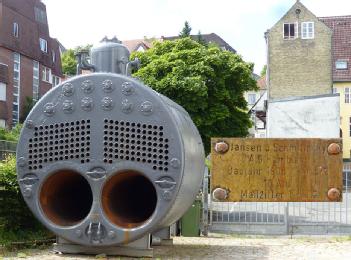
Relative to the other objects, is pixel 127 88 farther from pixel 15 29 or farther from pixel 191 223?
pixel 15 29

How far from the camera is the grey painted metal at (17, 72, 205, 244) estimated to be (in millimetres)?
8914

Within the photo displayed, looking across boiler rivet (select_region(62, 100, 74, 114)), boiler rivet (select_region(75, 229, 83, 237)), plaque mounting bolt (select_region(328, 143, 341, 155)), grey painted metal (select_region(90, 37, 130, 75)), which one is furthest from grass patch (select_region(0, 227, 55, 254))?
plaque mounting bolt (select_region(328, 143, 341, 155))

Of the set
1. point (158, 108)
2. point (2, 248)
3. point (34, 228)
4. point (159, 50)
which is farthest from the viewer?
point (159, 50)

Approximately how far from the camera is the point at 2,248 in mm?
10758

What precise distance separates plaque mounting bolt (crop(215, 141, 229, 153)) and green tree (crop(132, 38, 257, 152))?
1897 cm

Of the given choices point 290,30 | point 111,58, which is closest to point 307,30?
point 290,30

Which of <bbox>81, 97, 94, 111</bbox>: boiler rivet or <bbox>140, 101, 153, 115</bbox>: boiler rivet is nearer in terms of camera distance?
<bbox>140, 101, 153, 115</bbox>: boiler rivet

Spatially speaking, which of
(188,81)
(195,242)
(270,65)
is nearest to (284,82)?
(270,65)

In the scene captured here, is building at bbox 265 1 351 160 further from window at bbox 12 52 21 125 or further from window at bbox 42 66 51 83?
window at bbox 12 52 21 125

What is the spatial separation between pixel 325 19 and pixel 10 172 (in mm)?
42063

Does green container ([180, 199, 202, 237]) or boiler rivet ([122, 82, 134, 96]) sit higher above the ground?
boiler rivet ([122, 82, 134, 96])

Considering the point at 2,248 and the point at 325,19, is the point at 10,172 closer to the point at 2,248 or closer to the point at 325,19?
the point at 2,248

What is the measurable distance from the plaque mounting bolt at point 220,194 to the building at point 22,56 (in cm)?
2934

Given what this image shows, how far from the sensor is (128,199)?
33.8ft
